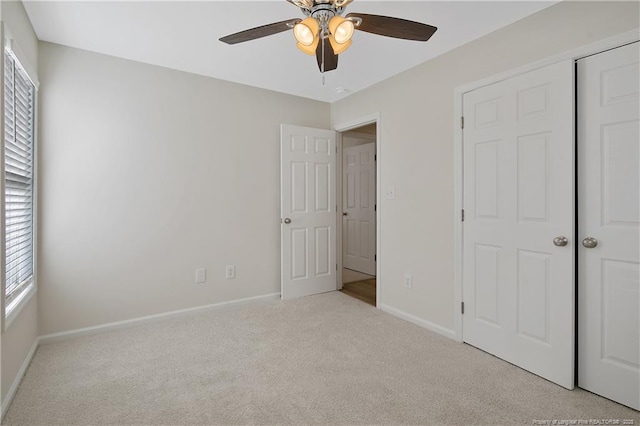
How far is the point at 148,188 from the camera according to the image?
3.09m

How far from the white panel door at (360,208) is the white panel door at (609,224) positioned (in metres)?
3.20

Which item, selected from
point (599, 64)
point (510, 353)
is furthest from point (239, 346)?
point (599, 64)

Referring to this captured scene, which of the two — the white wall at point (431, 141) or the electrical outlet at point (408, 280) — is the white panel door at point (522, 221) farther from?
the electrical outlet at point (408, 280)

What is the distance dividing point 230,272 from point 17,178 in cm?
194

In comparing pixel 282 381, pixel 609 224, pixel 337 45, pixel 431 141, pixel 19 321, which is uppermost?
pixel 337 45

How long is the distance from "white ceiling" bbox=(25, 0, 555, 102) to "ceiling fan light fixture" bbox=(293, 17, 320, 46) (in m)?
0.66

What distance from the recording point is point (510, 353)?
236cm

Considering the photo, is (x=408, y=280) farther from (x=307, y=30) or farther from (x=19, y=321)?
(x=19, y=321)

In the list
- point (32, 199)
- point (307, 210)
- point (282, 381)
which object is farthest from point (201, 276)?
point (282, 381)

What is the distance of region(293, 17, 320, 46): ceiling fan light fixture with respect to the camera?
1.58 m

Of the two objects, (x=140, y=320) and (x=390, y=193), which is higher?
(x=390, y=193)

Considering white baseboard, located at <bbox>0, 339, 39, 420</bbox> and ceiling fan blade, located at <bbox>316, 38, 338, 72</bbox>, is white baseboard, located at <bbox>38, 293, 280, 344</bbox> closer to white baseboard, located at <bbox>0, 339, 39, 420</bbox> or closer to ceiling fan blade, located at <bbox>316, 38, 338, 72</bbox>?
white baseboard, located at <bbox>0, 339, 39, 420</bbox>

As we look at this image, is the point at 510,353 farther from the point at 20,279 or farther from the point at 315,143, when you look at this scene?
the point at 20,279

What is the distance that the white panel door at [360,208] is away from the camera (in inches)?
203
